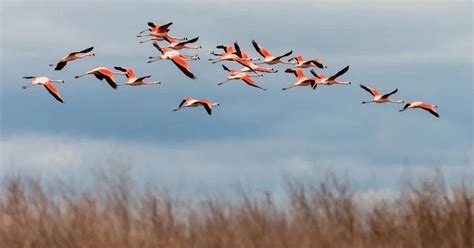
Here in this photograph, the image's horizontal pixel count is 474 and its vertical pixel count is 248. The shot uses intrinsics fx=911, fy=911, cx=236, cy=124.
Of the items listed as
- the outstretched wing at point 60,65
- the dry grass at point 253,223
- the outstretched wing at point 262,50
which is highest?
the outstretched wing at point 262,50

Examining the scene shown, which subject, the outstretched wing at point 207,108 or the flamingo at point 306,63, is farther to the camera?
the flamingo at point 306,63

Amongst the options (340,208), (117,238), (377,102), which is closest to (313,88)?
(377,102)

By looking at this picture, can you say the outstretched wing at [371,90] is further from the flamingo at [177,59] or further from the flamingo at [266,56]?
the flamingo at [177,59]

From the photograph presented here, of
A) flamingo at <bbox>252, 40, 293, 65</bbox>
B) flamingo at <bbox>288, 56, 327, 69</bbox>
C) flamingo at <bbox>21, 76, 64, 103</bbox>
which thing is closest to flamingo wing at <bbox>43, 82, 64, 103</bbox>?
flamingo at <bbox>21, 76, 64, 103</bbox>

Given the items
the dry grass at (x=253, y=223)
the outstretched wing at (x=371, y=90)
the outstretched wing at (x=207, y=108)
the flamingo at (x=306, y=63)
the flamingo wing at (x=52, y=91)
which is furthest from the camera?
the flamingo at (x=306, y=63)

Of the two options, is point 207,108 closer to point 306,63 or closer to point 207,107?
point 207,107

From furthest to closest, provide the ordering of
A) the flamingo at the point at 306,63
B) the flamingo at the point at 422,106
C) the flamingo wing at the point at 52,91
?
the flamingo at the point at 306,63
the flamingo at the point at 422,106
the flamingo wing at the point at 52,91

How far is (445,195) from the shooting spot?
10281 mm

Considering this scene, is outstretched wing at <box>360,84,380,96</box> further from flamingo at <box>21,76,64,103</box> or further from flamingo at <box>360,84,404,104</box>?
flamingo at <box>21,76,64,103</box>

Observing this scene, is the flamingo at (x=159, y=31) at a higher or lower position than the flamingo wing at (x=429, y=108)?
higher

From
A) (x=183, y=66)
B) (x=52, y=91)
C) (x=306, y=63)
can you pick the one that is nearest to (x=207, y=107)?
(x=183, y=66)

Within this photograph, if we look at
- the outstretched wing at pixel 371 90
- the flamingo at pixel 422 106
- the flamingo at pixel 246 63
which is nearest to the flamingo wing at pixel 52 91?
the flamingo at pixel 246 63

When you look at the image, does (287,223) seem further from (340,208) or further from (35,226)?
(35,226)

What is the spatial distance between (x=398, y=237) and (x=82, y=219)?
11.4 ft
